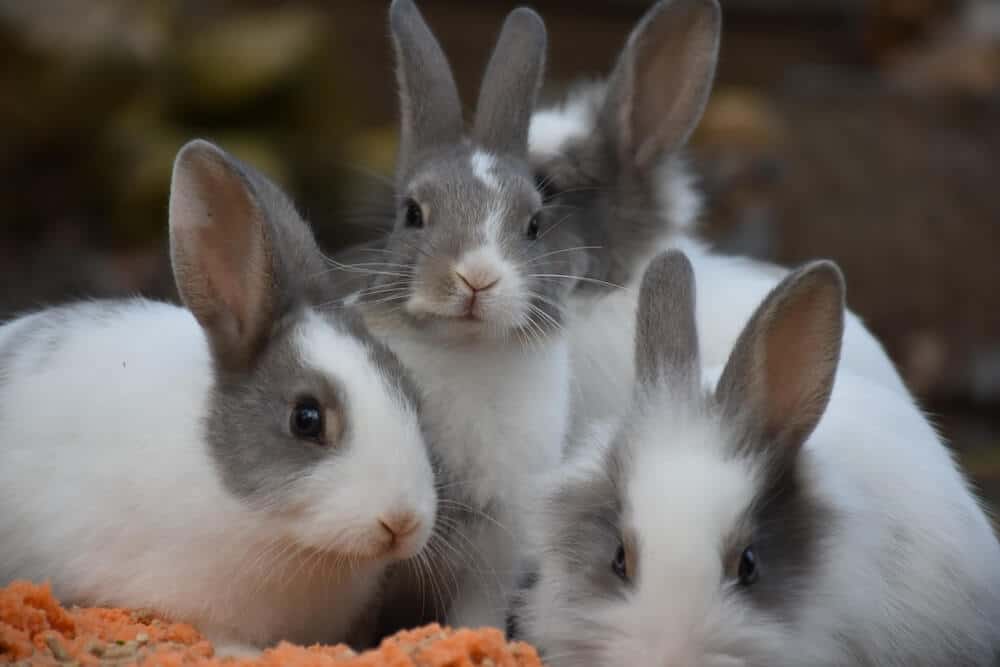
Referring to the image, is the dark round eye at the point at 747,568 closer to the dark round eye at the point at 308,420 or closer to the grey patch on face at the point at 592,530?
the grey patch on face at the point at 592,530

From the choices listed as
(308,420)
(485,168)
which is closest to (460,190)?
(485,168)

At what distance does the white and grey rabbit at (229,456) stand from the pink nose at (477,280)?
0.22m

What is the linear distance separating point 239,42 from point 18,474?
520 centimetres

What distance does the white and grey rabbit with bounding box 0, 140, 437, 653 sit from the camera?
2459 mm

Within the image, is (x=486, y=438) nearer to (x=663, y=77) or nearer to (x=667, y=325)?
(x=667, y=325)

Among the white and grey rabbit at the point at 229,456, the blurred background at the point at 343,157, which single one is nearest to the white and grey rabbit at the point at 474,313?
the white and grey rabbit at the point at 229,456

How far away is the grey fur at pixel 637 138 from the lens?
3371 mm

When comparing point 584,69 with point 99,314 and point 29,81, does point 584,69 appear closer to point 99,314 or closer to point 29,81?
point 29,81

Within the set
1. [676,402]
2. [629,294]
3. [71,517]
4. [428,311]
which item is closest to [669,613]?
[676,402]

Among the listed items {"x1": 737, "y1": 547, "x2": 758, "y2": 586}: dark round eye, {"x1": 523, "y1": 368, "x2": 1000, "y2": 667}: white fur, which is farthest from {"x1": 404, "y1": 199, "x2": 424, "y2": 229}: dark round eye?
{"x1": 737, "y1": 547, "x2": 758, "y2": 586}: dark round eye

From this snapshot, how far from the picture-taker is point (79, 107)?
6551mm

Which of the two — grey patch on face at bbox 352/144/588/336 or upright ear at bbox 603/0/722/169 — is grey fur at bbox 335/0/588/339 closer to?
grey patch on face at bbox 352/144/588/336

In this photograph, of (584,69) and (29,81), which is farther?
(584,69)

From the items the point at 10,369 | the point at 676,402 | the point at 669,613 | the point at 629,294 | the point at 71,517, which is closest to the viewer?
the point at 669,613
